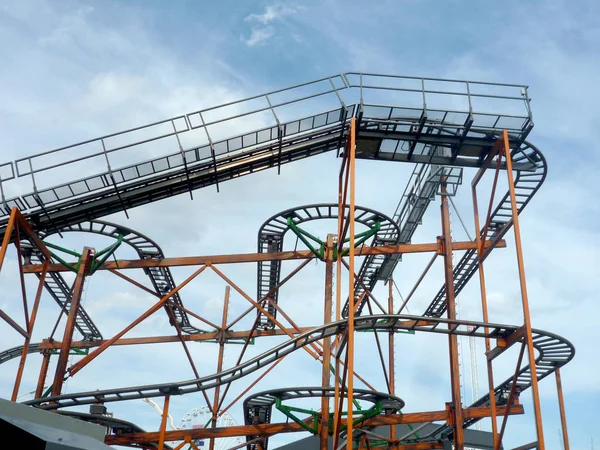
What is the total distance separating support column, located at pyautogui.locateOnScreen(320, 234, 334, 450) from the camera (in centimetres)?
1694

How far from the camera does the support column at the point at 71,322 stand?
18.8 meters

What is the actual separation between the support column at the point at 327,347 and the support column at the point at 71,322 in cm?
828

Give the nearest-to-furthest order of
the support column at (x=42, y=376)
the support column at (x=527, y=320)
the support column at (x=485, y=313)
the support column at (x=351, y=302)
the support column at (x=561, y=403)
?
1. the support column at (x=351, y=302)
2. the support column at (x=527, y=320)
3. the support column at (x=485, y=313)
4. the support column at (x=561, y=403)
5. the support column at (x=42, y=376)

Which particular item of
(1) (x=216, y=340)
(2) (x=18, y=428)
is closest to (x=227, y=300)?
(1) (x=216, y=340)

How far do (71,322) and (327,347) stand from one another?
27.8ft

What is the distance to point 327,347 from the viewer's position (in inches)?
740

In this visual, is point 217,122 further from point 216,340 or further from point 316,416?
point 216,340

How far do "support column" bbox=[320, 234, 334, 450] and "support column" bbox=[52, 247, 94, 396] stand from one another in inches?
326

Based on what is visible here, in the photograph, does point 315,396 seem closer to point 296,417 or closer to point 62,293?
point 296,417

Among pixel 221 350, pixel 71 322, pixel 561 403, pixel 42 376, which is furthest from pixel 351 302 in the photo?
pixel 42 376

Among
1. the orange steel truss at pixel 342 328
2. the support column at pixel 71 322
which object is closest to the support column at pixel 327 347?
the orange steel truss at pixel 342 328

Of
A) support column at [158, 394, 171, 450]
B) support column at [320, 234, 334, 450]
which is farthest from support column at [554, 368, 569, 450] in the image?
support column at [158, 394, 171, 450]

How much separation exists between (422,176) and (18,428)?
59.1 feet

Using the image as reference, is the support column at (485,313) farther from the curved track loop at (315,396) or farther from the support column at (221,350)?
the support column at (221,350)
